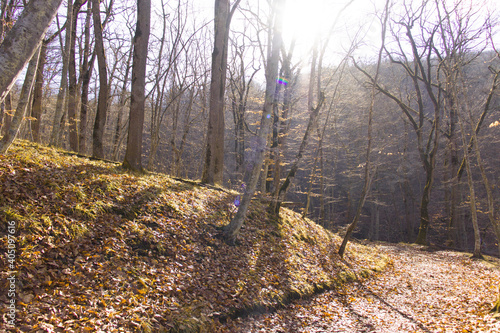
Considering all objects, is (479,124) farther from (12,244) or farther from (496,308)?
(12,244)

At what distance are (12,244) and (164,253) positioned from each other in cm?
214

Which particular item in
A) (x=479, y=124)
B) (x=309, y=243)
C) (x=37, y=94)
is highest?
(x=479, y=124)

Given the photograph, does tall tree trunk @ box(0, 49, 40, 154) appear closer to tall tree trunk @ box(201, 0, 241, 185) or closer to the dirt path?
the dirt path

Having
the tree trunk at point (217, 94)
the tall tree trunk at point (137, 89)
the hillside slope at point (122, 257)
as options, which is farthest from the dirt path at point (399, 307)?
the tree trunk at point (217, 94)

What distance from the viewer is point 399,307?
230 inches

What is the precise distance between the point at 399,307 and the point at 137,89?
8421 millimetres

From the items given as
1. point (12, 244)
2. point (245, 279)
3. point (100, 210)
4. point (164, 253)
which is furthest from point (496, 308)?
point (12, 244)

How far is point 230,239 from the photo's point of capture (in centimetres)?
634

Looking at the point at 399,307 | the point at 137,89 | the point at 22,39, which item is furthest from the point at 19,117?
the point at 399,307

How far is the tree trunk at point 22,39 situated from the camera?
2701 millimetres

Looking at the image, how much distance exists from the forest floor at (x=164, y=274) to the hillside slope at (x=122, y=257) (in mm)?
17

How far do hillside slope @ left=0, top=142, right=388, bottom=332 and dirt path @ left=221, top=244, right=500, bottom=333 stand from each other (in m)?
0.40

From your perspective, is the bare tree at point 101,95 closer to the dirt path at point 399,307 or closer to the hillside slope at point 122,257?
the hillside slope at point 122,257

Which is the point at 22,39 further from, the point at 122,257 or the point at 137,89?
the point at 137,89
